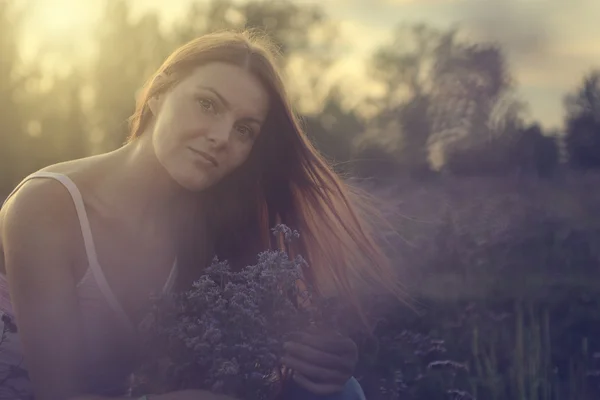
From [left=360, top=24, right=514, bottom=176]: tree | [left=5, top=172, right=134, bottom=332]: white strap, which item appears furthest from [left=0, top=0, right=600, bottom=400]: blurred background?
[left=5, top=172, right=134, bottom=332]: white strap

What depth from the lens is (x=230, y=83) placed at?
6.54 feet

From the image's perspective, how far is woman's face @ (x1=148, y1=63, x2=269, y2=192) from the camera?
6.47 ft

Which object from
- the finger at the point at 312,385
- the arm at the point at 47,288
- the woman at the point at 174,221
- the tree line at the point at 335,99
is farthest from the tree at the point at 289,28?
the finger at the point at 312,385

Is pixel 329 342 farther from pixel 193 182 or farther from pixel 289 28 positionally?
pixel 289 28

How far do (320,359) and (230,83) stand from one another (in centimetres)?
75

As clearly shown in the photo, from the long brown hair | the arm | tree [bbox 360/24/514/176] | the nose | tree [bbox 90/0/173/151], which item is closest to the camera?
the arm

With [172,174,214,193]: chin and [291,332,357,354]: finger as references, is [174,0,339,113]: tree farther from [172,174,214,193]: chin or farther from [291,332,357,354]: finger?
[291,332,357,354]: finger

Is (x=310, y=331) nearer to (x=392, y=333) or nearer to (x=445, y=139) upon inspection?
(x=392, y=333)

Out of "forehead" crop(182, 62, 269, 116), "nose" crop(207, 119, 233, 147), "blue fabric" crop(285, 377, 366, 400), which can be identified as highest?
"forehead" crop(182, 62, 269, 116)

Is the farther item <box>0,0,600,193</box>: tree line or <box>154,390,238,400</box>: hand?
<box>0,0,600,193</box>: tree line

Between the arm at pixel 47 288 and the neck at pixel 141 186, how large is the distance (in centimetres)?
14

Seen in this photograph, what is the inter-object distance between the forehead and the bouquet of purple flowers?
40 cm

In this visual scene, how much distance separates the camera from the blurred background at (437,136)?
2195 millimetres

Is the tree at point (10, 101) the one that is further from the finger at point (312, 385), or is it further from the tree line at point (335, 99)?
the finger at point (312, 385)
